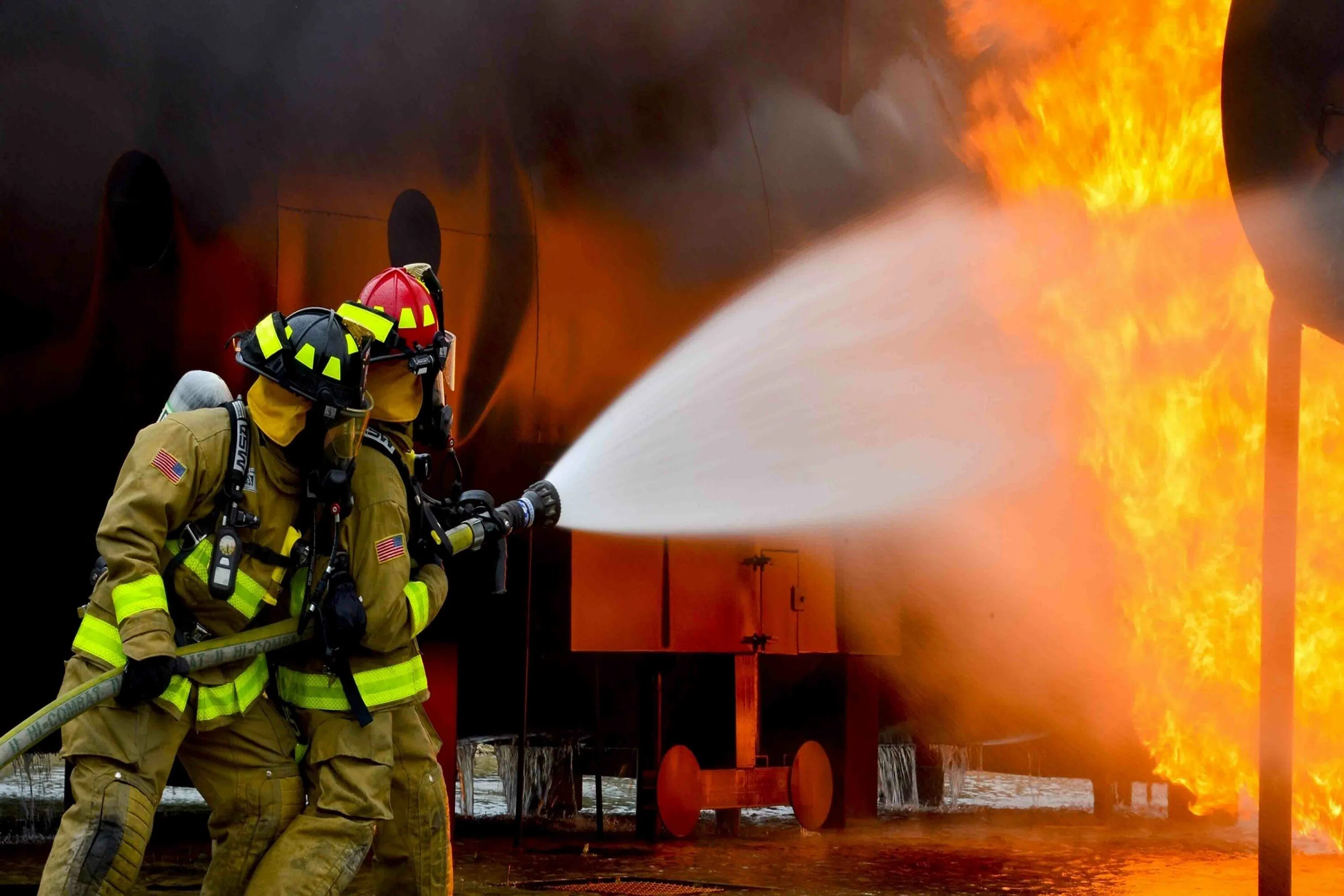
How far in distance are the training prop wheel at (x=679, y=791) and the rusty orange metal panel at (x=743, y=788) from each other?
5cm

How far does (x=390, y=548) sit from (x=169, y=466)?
0.66 metres

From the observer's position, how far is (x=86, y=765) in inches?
164

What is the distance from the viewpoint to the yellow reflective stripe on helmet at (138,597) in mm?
4105

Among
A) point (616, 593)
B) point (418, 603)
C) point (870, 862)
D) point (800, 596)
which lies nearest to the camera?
point (418, 603)

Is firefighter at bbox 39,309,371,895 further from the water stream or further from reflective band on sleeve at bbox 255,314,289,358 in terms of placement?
the water stream

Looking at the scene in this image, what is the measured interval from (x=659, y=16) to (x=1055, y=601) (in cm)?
436

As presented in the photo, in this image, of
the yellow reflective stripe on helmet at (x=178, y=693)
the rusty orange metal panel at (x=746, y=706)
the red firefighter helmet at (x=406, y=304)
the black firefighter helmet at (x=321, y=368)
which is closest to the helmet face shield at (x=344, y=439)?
the black firefighter helmet at (x=321, y=368)

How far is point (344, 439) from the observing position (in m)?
4.52

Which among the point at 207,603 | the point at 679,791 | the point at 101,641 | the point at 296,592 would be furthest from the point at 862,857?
the point at 101,641

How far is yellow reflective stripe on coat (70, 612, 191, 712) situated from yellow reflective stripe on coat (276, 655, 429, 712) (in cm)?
39

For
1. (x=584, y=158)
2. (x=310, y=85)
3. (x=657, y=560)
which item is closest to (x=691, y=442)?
(x=657, y=560)

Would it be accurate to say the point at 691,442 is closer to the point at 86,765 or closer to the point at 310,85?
the point at 310,85

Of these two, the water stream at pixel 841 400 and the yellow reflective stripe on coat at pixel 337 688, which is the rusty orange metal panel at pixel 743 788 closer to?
the water stream at pixel 841 400

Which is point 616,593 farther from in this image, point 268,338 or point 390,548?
point 268,338
